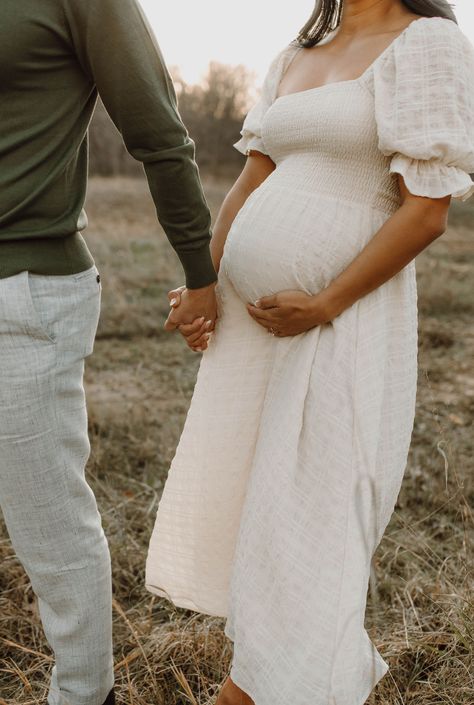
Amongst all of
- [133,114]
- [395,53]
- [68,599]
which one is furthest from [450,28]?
[68,599]

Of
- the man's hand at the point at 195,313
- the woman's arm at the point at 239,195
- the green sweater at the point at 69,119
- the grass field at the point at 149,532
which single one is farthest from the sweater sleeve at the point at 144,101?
the grass field at the point at 149,532

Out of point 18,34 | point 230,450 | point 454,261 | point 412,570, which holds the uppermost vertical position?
point 18,34

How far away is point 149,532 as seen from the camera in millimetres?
3082

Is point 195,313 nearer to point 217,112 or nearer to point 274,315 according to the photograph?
point 274,315

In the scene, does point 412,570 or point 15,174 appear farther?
point 412,570

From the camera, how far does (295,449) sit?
5.70 ft

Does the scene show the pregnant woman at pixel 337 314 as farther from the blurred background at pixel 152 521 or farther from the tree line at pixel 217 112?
the tree line at pixel 217 112

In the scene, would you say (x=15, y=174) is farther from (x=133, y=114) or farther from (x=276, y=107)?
(x=276, y=107)

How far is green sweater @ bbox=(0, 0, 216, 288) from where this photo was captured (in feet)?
4.62

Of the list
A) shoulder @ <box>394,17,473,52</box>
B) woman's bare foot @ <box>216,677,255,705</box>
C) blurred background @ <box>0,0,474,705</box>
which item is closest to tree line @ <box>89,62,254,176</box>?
blurred background @ <box>0,0,474,705</box>

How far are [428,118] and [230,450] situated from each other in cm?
97

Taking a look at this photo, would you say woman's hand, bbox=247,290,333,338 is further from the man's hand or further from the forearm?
the man's hand

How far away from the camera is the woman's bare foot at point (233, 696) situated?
5.97ft

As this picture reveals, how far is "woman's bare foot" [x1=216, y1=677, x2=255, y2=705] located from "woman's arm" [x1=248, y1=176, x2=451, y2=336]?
905 mm
